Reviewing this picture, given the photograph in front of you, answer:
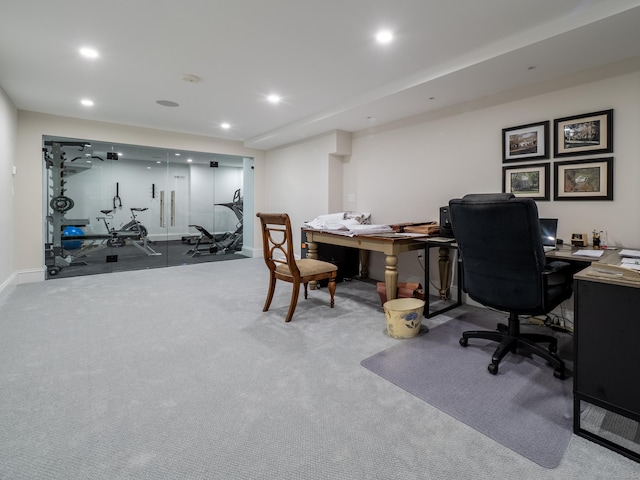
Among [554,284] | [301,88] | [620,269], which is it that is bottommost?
[554,284]

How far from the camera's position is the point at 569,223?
9.39 ft

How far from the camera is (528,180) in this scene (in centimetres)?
310

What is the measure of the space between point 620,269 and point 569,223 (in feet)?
5.62

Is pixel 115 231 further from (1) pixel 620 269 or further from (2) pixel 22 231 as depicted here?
(1) pixel 620 269

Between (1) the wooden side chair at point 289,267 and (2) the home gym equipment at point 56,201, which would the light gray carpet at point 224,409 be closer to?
(1) the wooden side chair at point 289,267


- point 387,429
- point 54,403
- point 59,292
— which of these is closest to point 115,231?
point 59,292

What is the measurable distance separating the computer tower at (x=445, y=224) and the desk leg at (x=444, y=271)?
32 cm

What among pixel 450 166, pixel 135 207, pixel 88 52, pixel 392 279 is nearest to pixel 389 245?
pixel 392 279

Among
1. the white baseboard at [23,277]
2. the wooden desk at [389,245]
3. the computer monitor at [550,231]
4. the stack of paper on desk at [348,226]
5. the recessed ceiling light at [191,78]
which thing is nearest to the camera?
the computer monitor at [550,231]

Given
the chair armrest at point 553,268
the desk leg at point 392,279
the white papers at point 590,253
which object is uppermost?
the white papers at point 590,253

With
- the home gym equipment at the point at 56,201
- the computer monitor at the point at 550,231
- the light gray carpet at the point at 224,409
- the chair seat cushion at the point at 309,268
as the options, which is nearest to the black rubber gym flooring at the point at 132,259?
the home gym equipment at the point at 56,201

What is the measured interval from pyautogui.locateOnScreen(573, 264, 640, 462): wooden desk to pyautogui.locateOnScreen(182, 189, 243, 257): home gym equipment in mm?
6481

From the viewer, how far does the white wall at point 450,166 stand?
2562 millimetres

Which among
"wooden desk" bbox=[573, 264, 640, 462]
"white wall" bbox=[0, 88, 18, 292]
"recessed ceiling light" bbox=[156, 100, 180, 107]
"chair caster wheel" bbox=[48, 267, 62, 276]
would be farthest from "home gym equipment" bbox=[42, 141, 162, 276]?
"wooden desk" bbox=[573, 264, 640, 462]
